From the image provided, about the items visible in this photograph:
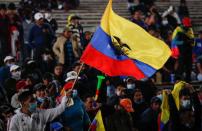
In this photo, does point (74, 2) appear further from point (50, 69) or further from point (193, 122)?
point (193, 122)

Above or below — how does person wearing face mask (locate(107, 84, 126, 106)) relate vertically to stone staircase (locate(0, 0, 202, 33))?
above

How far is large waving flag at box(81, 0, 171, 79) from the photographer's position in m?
10.6

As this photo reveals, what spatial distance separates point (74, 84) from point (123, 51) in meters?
0.90

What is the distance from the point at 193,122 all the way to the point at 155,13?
10.6 meters

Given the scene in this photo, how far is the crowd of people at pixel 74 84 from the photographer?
10.9 meters

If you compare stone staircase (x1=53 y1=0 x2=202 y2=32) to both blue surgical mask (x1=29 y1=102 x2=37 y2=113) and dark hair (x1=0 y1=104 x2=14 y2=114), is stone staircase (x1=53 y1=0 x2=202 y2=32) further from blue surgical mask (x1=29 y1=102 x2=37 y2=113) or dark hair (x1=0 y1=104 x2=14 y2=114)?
blue surgical mask (x1=29 y1=102 x2=37 y2=113)

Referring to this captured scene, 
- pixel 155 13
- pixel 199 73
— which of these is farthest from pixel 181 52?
pixel 155 13

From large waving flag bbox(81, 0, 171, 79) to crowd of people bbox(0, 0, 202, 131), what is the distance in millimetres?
393

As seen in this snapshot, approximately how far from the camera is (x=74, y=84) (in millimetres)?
10234

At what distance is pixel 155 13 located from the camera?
21.7 metres

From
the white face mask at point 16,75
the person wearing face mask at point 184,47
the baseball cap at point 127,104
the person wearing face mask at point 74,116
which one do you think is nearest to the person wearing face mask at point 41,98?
the person wearing face mask at point 74,116

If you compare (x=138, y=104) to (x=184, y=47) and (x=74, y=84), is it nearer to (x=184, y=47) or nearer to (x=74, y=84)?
(x=74, y=84)

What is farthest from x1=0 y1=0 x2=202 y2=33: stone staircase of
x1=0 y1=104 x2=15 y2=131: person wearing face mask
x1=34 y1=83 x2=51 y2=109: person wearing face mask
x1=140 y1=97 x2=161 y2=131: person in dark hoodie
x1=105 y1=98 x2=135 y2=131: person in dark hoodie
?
x1=0 y1=104 x2=15 y2=131: person wearing face mask

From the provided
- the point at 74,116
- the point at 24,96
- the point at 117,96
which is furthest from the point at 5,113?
the point at 117,96
